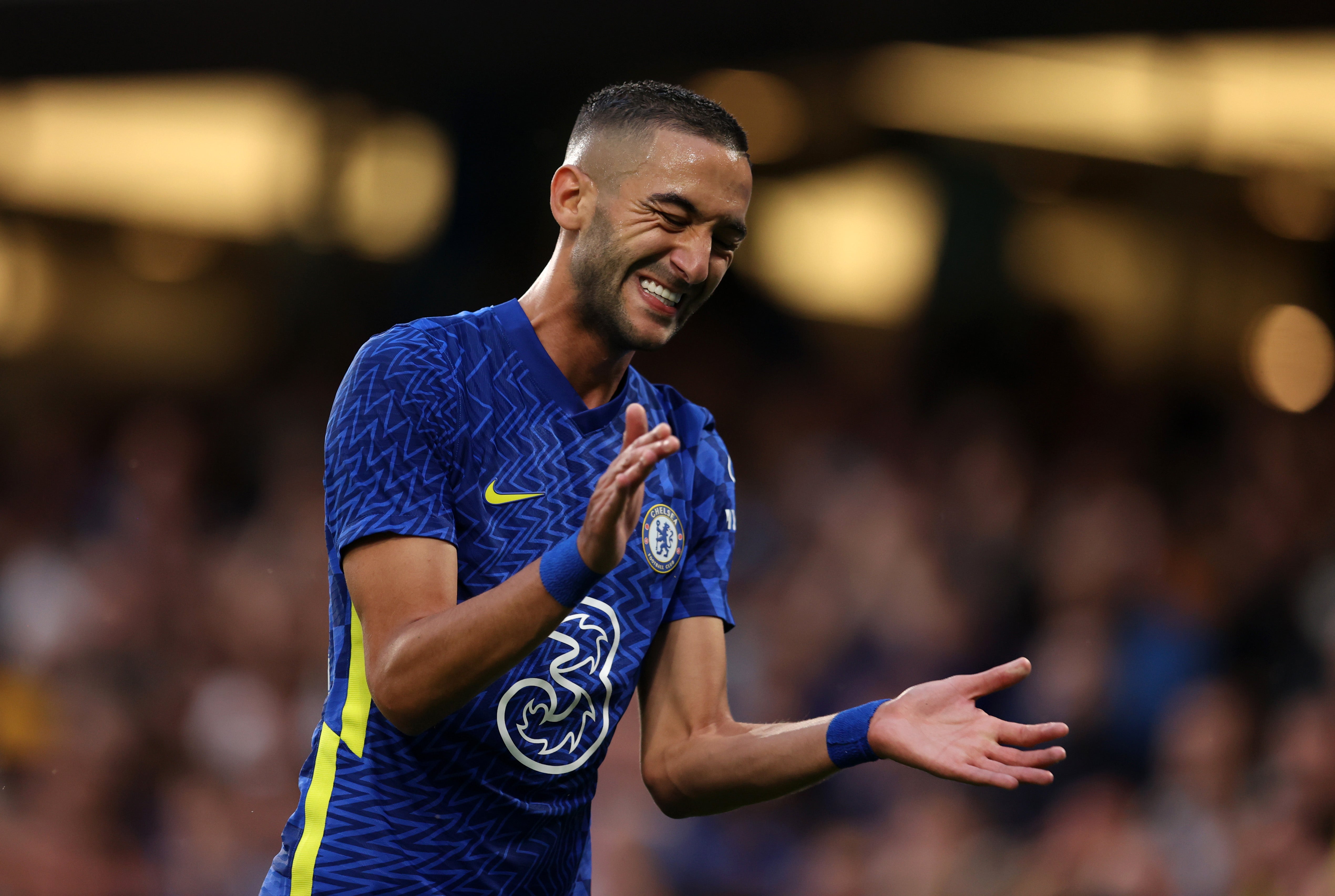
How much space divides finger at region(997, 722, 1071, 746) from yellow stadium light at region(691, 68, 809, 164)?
20.4ft

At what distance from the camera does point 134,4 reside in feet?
26.5

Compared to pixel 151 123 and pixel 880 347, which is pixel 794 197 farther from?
pixel 151 123

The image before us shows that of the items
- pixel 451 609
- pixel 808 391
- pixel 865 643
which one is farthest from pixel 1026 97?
pixel 451 609

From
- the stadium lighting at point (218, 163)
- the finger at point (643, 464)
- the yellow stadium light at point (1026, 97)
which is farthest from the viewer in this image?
the stadium lighting at point (218, 163)

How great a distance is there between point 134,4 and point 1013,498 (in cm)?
550

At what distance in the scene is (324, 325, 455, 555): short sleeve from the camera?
2379 millimetres

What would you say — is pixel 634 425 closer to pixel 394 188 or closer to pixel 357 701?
pixel 357 701

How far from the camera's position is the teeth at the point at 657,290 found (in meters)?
2.71

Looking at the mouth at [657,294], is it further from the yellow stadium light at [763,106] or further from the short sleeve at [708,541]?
the yellow stadium light at [763,106]

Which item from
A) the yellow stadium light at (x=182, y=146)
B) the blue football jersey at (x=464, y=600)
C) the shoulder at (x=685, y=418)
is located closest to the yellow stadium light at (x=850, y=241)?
the yellow stadium light at (x=182, y=146)

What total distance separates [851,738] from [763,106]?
6.36 meters

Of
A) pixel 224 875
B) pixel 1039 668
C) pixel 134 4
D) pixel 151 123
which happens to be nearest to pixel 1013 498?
pixel 1039 668

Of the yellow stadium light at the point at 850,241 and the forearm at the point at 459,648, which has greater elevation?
the yellow stadium light at the point at 850,241

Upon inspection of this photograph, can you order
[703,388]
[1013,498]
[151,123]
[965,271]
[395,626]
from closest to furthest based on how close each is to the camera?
[395,626]
[1013,498]
[965,271]
[703,388]
[151,123]
